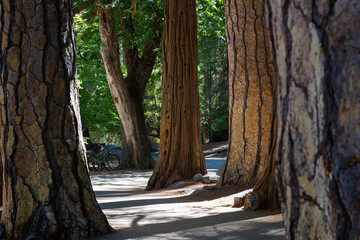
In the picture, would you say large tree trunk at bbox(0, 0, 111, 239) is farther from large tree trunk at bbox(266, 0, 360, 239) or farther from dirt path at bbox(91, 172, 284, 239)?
large tree trunk at bbox(266, 0, 360, 239)

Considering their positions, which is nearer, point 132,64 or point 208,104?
point 132,64

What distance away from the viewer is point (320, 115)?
6.06 ft

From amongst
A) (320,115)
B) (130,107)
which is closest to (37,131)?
(320,115)

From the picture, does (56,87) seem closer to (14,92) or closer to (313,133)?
(14,92)

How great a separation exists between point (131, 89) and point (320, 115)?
17.8 metres

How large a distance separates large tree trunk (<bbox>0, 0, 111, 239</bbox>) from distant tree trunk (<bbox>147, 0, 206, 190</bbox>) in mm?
6898

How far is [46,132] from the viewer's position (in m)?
4.64

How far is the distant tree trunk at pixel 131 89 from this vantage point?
1798 centimetres

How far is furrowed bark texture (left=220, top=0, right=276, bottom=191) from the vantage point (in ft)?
27.5

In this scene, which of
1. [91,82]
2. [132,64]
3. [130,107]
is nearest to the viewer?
[130,107]

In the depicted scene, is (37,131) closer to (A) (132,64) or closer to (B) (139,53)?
(A) (132,64)

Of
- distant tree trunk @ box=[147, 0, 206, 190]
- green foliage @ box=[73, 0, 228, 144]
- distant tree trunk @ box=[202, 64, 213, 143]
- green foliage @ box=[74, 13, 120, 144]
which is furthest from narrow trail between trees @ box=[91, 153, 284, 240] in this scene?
distant tree trunk @ box=[202, 64, 213, 143]

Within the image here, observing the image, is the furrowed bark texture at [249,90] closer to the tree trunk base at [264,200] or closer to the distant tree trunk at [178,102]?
the tree trunk base at [264,200]

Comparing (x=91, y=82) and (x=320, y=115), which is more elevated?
(x=91, y=82)
